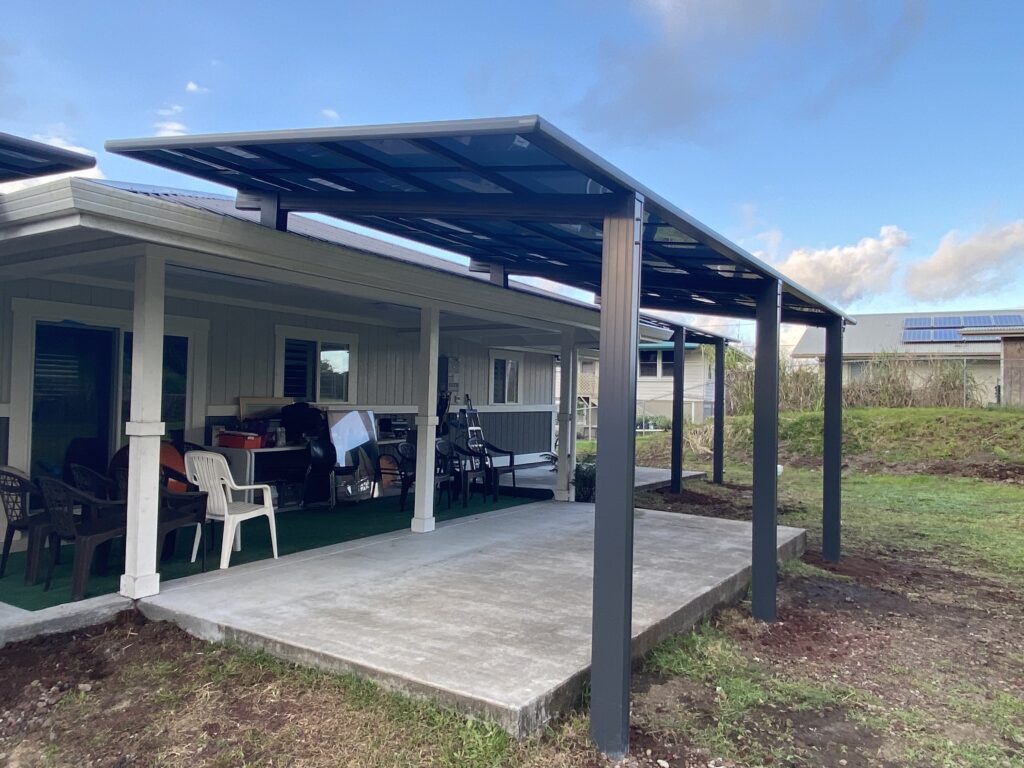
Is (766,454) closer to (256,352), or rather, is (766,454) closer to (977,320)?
(256,352)

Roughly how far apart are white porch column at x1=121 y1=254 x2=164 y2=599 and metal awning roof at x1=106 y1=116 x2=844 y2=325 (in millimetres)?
701

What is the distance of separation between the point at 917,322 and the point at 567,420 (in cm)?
2478

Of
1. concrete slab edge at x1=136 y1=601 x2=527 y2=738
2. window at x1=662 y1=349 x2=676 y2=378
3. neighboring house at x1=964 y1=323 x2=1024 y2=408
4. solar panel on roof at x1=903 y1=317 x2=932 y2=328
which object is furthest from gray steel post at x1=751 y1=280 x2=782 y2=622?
solar panel on roof at x1=903 y1=317 x2=932 y2=328

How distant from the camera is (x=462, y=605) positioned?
168 inches

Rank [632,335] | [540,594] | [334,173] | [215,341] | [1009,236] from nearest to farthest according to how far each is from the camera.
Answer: [632,335]
[334,173]
[540,594]
[215,341]
[1009,236]

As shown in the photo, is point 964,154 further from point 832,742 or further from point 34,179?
point 34,179

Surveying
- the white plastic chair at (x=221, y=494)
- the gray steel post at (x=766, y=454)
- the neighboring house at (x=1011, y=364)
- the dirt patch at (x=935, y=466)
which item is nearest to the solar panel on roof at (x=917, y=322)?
the neighboring house at (x=1011, y=364)

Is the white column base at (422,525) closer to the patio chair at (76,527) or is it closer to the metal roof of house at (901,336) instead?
the patio chair at (76,527)

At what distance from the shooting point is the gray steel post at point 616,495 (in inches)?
114

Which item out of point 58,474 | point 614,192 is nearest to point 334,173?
point 614,192

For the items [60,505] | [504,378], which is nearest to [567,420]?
[504,378]

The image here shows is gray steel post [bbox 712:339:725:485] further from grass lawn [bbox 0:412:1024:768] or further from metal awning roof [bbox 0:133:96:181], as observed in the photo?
metal awning roof [bbox 0:133:96:181]

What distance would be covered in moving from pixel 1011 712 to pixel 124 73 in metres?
19.7

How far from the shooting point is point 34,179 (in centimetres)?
396
